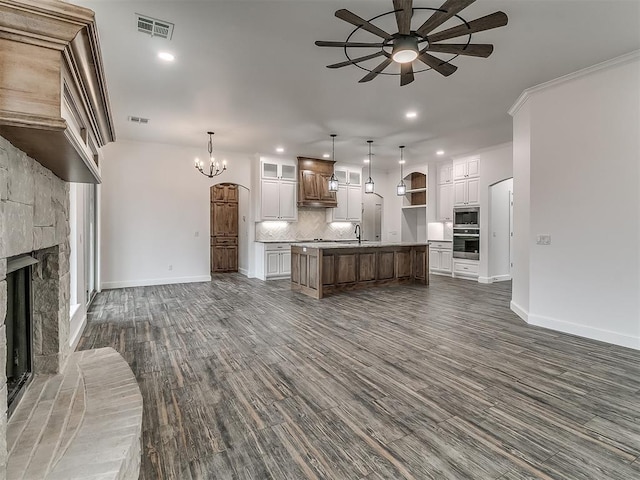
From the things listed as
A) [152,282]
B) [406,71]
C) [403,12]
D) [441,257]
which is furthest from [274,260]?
[403,12]

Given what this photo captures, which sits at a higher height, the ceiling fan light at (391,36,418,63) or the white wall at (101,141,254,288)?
the ceiling fan light at (391,36,418,63)

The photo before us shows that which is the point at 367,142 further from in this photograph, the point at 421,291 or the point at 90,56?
the point at 90,56

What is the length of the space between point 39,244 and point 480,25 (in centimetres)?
322

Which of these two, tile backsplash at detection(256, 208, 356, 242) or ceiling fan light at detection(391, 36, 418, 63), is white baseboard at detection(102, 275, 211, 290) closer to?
tile backsplash at detection(256, 208, 356, 242)

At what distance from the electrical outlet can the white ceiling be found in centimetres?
197

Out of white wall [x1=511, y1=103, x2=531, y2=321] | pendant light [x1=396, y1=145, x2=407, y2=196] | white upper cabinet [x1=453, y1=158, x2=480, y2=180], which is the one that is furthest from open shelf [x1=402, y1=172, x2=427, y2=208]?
white wall [x1=511, y1=103, x2=531, y2=321]

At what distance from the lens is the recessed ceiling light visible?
340cm

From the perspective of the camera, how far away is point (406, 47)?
256 centimetres

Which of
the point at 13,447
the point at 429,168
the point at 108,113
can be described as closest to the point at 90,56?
the point at 108,113

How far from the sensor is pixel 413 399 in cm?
246

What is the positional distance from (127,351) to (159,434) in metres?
1.69

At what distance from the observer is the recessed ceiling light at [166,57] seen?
3402 millimetres

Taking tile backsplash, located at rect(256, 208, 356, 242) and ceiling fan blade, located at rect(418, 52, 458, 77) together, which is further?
tile backsplash, located at rect(256, 208, 356, 242)

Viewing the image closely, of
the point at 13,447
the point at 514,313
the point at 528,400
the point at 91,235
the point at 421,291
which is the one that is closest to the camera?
the point at 13,447
